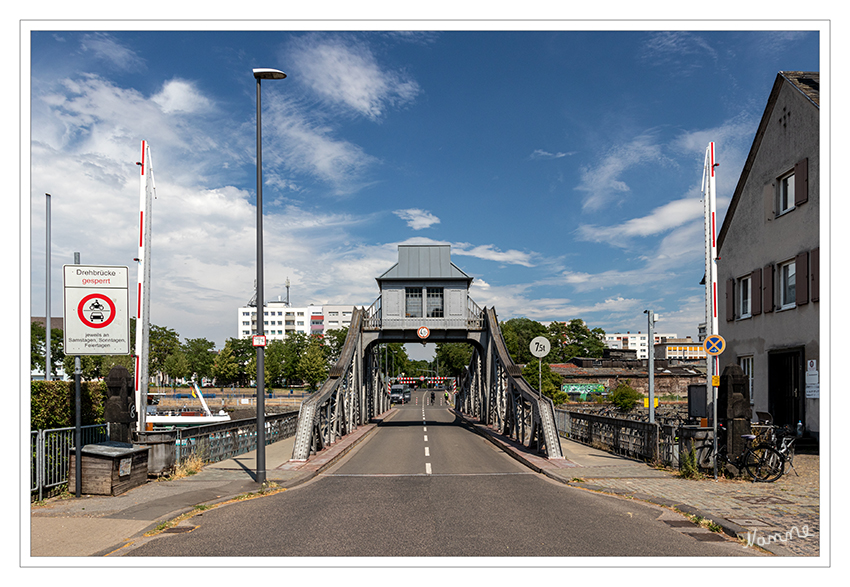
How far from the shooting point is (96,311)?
11.3 meters

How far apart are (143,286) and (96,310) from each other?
1413 mm

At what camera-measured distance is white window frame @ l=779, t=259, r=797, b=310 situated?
63.7 feet

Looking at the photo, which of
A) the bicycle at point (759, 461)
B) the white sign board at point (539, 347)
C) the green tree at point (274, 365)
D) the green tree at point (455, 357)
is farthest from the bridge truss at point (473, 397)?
the green tree at point (455, 357)

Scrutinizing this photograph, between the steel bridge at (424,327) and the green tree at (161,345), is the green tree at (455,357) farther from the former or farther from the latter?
the steel bridge at (424,327)

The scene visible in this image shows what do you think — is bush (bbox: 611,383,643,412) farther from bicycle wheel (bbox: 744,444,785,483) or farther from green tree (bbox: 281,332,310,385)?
green tree (bbox: 281,332,310,385)

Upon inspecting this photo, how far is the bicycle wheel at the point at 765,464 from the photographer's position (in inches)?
486

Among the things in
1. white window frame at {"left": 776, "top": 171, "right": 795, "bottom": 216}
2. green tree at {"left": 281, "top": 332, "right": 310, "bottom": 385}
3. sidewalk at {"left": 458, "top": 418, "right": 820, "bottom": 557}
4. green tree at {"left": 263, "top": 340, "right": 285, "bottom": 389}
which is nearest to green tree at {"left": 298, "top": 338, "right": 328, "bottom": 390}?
green tree at {"left": 263, "top": 340, "right": 285, "bottom": 389}

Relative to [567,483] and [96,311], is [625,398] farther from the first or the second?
[96,311]

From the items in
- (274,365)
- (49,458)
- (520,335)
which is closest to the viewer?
(49,458)

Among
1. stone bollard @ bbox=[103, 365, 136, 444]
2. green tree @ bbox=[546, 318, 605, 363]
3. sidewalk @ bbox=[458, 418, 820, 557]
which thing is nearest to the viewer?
sidewalk @ bbox=[458, 418, 820, 557]

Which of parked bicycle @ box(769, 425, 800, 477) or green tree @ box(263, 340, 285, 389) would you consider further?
green tree @ box(263, 340, 285, 389)

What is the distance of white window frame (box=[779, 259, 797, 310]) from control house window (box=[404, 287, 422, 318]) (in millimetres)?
19545

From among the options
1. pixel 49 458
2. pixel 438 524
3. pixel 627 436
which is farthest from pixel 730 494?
pixel 49 458

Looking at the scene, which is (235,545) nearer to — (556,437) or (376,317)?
(556,437)
